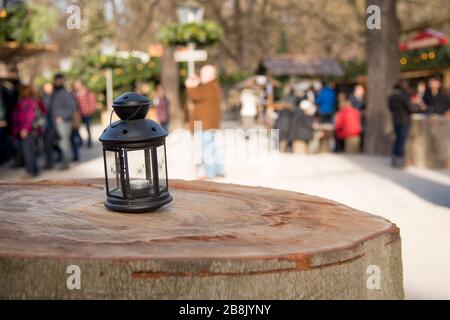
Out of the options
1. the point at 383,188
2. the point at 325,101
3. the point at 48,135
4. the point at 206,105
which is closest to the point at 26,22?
the point at 48,135

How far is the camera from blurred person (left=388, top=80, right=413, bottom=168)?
11.5 m

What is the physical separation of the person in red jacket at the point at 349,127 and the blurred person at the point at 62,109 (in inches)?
230

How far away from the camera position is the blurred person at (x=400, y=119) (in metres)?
11.5

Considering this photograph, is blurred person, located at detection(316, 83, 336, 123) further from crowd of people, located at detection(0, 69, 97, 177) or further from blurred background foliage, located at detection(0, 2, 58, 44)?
blurred background foliage, located at detection(0, 2, 58, 44)

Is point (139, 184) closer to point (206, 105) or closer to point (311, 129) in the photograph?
point (206, 105)

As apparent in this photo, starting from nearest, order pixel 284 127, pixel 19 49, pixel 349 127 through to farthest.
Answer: pixel 19 49, pixel 349 127, pixel 284 127

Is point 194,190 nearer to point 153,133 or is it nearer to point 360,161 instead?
point 153,133

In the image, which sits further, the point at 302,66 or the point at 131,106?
the point at 302,66

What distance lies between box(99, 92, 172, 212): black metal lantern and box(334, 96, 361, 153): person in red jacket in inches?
440

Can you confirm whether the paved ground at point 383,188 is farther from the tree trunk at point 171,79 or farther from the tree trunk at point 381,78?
the tree trunk at point 171,79

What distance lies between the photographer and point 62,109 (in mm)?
11094

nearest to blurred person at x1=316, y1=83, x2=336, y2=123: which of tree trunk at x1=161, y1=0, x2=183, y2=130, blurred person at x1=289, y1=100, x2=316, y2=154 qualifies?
tree trunk at x1=161, y1=0, x2=183, y2=130

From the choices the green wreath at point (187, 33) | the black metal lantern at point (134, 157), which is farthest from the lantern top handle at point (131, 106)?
the green wreath at point (187, 33)

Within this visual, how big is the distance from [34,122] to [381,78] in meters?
6.84
